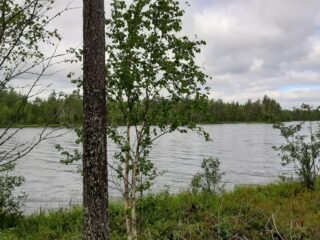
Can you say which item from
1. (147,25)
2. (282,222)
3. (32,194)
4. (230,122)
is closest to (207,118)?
(147,25)

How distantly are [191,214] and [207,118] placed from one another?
4634 millimetres

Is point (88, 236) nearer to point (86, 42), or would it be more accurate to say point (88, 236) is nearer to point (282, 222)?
point (86, 42)

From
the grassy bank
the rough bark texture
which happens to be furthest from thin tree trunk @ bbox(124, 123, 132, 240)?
the rough bark texture

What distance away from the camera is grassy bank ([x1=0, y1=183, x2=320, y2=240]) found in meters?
11.2

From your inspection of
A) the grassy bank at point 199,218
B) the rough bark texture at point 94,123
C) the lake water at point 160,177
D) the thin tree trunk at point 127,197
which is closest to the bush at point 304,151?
the grassy bank at point 199,218

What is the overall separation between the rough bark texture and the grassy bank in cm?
484

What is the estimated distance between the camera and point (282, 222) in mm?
12211

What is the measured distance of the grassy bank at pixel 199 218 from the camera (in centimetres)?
1125

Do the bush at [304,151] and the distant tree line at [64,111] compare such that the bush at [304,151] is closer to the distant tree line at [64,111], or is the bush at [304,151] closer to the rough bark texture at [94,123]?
the distant tree line at [64,111]

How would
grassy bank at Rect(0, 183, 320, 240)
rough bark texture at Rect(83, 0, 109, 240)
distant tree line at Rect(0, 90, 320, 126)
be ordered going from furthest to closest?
1. grassy bank at Rect(0, 183, 320, 240)
2. rough bark texture at Rect(83, 0, 109, 240)
3. distant tree line at Rect(0, 90, 320, 126)

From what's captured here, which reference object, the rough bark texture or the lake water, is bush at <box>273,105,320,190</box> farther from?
the rough bark texture

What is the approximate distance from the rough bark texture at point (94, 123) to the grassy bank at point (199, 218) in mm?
4836

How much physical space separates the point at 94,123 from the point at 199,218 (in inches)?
321

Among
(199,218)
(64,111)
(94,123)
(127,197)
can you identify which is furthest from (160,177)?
(64,111)
